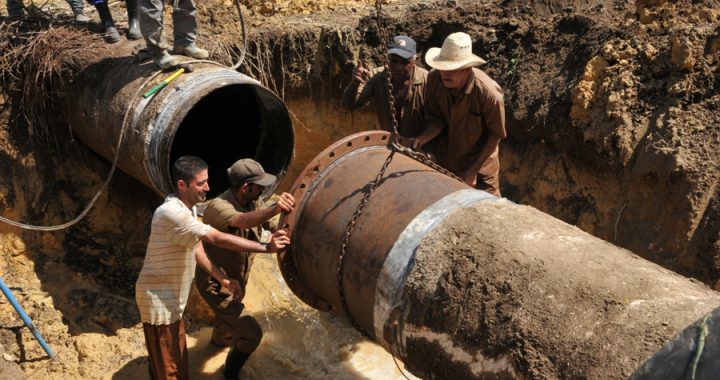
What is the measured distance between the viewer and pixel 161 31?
5.98m

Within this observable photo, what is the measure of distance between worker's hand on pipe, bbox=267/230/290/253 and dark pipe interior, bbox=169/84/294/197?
2.14m

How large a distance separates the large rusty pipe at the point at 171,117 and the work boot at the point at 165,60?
0.29 feet

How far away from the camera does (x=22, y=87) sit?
682 centimetres

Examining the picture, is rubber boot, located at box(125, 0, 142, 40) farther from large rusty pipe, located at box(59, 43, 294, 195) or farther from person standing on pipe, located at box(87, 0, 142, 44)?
large rusty pipe, located at box(59, 43, 294, 195)

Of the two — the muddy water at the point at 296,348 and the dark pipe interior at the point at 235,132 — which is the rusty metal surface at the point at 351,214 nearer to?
the muddy water at the point at 296,348

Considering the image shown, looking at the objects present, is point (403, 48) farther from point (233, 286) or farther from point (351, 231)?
point (233, 286)

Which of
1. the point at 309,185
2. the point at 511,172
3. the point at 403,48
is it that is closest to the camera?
the point at 309,185

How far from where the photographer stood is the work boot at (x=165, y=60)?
6027 mm

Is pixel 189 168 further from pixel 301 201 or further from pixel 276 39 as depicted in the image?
pixel 276 39

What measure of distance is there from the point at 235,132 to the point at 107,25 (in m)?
1.57

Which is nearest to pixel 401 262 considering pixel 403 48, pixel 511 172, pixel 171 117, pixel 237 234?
pixel 237 234

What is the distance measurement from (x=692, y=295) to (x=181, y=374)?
3492 mm

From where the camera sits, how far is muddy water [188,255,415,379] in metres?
5.99

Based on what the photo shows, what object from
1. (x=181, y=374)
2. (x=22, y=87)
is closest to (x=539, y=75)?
(x=181, y=374)
